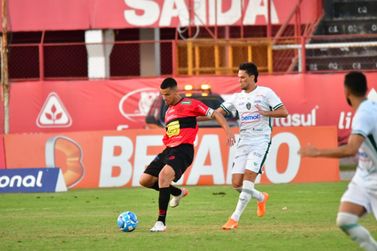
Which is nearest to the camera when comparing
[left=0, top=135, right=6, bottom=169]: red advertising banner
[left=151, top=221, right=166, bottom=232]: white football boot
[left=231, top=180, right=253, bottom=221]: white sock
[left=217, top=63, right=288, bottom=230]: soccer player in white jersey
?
[left=151, top=221, right=166, bottom=232]: white football boot

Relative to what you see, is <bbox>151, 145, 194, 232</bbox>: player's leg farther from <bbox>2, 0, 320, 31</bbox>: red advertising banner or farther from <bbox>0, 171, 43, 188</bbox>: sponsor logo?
<bbox>2, 0, 320, 31</bbox>: red advertising banner

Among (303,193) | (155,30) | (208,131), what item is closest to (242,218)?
(303,193)

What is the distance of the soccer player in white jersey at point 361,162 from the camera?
1095 cm

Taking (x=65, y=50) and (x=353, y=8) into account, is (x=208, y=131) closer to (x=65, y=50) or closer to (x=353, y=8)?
(x=353, y=8)

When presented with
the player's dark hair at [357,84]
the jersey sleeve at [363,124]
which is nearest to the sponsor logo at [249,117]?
the player's dark hair at [357,84]

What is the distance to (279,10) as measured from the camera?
33656 millimetres

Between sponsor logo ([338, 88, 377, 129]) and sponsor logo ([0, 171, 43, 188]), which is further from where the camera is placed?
sponsor logo ([338, 88, 377, 129])

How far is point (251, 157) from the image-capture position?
53.2ft

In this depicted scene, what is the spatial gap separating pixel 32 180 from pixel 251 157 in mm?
9670

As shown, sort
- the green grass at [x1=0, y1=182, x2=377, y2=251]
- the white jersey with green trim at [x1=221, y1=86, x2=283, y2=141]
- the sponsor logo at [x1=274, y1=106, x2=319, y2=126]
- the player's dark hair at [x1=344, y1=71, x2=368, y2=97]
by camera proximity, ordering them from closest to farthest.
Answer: the player's dark hair at [x1=344, y1=71, x2=368, y2=97]
the green grass at [x1=0, y1=182, x2=377, y2=251]
the white jersey with green trim at [x1=221, y1=86, x2=283, y2=141]
the sponsor logo at [x1=274, y1=106, x2=319, y2=126]

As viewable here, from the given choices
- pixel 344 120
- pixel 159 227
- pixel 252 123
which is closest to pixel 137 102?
pixel 344 120

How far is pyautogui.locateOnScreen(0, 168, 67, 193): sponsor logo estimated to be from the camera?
24.8 meters

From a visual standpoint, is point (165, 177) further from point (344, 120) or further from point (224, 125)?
point (344, 120)

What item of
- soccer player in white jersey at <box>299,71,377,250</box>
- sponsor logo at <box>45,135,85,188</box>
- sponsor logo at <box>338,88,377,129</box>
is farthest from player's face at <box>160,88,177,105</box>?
sponsor logo at <box>338,88,377,129</box>
